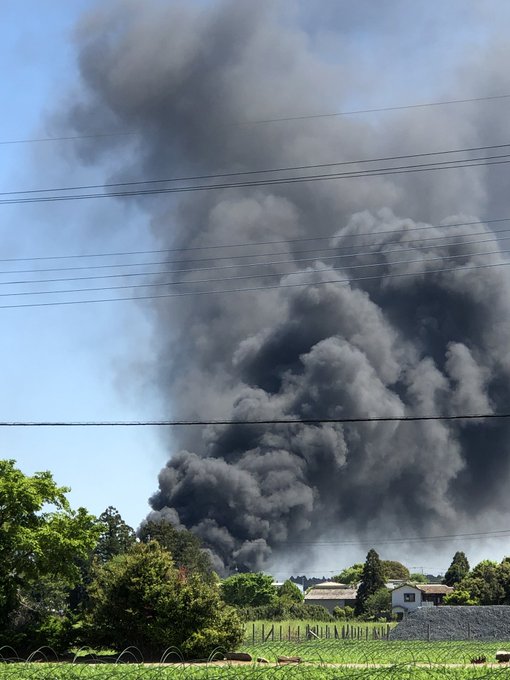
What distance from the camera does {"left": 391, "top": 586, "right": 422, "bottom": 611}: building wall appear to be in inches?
A: 5022

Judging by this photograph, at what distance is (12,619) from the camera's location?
45.3 m

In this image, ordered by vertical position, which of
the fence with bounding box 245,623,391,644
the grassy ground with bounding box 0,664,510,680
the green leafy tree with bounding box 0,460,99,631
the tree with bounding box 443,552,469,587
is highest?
the tree with bounding box 443,552,469,587

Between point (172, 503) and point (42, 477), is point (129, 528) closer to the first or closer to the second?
point (42, 477)

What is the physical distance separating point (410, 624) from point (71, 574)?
43978 mm

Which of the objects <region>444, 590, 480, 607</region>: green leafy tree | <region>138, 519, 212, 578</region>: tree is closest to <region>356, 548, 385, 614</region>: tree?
<region>444, 590, 480, 607</region>: green leafy tree

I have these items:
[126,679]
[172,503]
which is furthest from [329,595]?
[126,679]

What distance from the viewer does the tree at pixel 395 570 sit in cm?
18027

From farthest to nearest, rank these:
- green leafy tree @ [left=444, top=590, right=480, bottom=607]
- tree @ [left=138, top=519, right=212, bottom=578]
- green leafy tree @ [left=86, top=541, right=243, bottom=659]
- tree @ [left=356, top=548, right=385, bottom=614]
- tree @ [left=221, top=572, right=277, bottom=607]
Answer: tree @ [left=221, top=572, right=277, bottom=607], tree @ [left=356, top=548, right=385, bottom=614], green leafy tree @ [left=444, top=590, right=480, bottom=607], tree @ [left=138, top=519, right=212, bottom=578], green leafy tree @ [left=86, top=541, right=243, bottom=659]

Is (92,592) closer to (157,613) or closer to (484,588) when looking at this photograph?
(157,613)

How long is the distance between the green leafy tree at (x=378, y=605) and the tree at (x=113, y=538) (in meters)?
38.1

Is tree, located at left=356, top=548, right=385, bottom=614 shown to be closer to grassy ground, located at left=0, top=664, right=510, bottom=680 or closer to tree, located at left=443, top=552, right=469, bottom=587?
tree, located at left=443, top=552, right=469, bottom=587

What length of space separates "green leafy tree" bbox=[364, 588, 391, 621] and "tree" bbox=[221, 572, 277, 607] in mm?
14387

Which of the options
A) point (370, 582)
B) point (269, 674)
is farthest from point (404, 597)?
point (269, 674)

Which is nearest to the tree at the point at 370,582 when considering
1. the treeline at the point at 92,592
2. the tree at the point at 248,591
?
the tree at the point at 248,591
